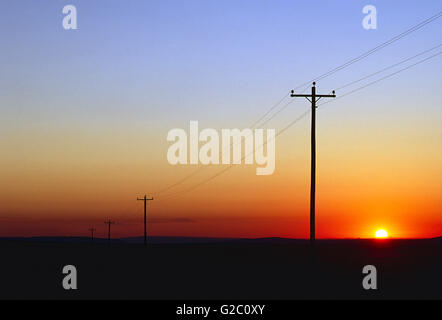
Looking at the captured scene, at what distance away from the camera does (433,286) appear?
117 ft
